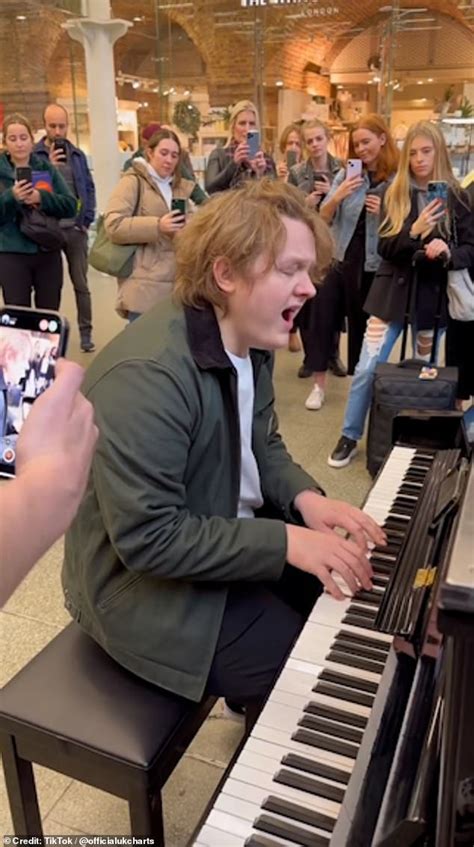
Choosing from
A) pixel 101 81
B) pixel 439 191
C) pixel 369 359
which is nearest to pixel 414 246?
pixel 439 191

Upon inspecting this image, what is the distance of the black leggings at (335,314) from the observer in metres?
3.81

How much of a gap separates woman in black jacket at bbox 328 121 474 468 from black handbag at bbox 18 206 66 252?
1.87 meters

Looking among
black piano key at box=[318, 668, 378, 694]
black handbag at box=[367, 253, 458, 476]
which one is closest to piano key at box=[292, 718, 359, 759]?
black piano key at box=[318, 668, 378, 694]

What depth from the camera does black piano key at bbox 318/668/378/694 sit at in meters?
1.06

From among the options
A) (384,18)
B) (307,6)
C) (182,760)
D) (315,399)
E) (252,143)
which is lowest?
(182,760)

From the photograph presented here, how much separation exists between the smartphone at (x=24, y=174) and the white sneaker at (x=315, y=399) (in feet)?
6.37

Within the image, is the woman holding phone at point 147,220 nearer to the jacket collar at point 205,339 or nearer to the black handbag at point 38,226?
the black handbag at point 38,226

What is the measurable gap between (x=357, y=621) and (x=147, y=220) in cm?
273

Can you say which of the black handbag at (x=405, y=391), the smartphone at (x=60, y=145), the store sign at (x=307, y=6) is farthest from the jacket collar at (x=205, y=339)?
the store sign at (x=307, y=6)

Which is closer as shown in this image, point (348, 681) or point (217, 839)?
point (217, 839)

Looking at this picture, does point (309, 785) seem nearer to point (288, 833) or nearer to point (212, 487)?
point (288, 833)

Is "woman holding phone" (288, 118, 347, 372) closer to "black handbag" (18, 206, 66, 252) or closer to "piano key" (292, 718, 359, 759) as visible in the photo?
"black handbag" (18, 206, 66, 252)

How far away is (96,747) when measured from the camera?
1127 millimetres

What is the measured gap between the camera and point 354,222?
3.64 m
